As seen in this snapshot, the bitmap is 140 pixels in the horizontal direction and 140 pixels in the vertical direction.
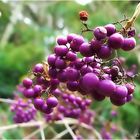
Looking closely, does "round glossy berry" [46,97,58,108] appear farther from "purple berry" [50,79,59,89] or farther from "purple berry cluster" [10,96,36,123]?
"purple berry cluster" [10,96,36,123]

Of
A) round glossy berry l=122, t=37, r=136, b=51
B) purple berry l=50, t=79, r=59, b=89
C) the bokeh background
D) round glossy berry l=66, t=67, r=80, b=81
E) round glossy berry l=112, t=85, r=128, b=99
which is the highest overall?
the bokeh background

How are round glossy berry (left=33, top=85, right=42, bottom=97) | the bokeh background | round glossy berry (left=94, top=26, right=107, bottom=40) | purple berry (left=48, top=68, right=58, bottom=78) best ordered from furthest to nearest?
1. the bokeh background
2. round glossy berry (left=33, top=85, right=42, bottom=97)
3. purple berry (left=48, top=68, right=58, bottom=78)
4. round glossy berry (left=94, top=26, right=107, bottom=40)

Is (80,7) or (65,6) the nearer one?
(80,7)

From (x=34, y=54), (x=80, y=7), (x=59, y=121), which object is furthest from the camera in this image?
(x=80, y=7)

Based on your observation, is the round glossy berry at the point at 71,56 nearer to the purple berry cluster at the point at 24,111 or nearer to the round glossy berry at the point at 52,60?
the round glossy berry at the point at 52,60

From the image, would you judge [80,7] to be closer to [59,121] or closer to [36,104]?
[59,121]

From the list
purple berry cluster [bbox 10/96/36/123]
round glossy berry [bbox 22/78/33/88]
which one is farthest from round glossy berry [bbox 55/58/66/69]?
purple berry cluster [bbox 10/96/36/123]

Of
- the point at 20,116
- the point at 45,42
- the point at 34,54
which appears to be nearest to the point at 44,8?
the point at 45,42
